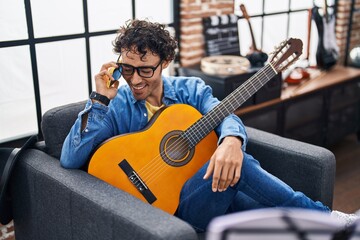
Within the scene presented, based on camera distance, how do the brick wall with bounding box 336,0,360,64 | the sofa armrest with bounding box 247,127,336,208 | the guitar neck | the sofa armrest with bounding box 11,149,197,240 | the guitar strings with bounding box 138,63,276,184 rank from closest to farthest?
the sofa armrest with bounding box 11,149,197,240 < the guitar strings with bounding box 138,63,276,184 < the guitar neck < the sofa armrest with bounding box 247,127,336,208 < the brick wall with bounding box 336,0,360,64

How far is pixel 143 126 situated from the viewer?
1.86 m

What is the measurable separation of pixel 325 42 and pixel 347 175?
1.10m

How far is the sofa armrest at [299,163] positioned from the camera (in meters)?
1.89

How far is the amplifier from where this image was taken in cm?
273

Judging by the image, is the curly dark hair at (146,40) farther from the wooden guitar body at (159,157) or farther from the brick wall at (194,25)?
the brick wall at (194,25)

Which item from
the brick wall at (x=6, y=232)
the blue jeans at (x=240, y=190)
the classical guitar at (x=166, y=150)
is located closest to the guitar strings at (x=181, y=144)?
the classical guitar at (x=166, y=150)

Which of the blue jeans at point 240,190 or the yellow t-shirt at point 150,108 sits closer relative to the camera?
the blue jeans at point 240,190

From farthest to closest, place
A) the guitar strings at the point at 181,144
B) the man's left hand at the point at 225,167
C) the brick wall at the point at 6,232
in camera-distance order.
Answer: the brick wall at the point at 6,232 < the guitar strings at the point at 181,144 < the man's left hand at the point at 225,167

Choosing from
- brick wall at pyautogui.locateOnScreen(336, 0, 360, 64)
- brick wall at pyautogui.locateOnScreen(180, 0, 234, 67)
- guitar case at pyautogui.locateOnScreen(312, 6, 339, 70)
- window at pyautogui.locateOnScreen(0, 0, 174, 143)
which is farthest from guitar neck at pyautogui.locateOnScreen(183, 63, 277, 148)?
brick wall at pyautogui.locateOnScreen(336, 0, 360, 64)

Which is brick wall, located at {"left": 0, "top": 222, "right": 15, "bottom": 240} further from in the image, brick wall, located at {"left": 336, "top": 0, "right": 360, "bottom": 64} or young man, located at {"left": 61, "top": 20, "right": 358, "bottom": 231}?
brick wall, located at {"left": 336, "top": 0, "right": 360, "bottom": 64}

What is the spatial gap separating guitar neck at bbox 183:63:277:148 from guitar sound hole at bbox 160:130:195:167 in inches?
0.9

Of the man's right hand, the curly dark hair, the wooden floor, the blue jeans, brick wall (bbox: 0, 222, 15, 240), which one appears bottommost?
the wooden floor

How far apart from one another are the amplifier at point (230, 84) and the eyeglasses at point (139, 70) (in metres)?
0.98

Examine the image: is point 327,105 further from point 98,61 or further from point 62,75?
point 62,75
